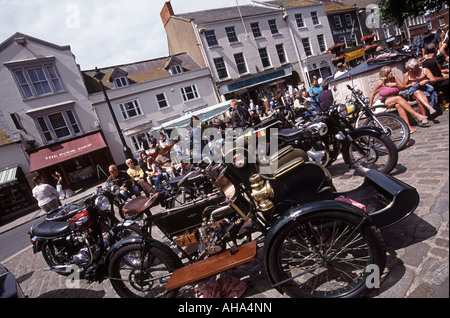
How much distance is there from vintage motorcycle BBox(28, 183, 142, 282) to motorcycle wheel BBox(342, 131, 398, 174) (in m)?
3.77

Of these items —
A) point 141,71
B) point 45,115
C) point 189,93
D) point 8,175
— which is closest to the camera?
point 8,175

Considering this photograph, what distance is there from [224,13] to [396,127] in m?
26.8

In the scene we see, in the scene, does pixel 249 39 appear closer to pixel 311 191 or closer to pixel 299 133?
pixel 299 133

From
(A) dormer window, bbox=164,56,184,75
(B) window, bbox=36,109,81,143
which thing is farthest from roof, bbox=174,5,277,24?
(B) window, bbox=36,109,81,143

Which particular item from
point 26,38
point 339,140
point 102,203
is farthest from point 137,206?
point 26,38

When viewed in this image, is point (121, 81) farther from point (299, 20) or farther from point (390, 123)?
point (299, 20)

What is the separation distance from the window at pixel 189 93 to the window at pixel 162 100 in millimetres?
1786

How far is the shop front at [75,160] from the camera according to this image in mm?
16203

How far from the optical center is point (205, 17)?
24.5 metres

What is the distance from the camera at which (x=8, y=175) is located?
15.2 metres

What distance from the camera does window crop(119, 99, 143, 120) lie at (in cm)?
1959

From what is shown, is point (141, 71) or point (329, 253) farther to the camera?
point (141, 71)

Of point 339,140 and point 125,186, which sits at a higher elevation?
point 125,186
